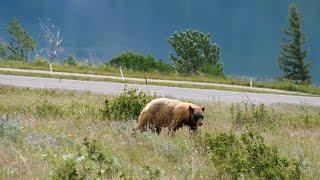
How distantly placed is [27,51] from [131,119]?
8225cm

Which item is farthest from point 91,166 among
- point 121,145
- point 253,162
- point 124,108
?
point 124,108

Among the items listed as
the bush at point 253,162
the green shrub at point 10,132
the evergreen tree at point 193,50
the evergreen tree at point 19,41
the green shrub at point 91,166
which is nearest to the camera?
the green shrub at point 91,166

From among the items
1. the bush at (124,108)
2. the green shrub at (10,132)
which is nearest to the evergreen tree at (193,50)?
the bush at (124,108)

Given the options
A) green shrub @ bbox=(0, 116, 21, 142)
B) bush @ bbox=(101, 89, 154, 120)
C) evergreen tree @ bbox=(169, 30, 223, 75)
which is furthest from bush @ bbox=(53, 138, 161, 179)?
evergreen tree @ bbox=(169, 30, 223, 75)

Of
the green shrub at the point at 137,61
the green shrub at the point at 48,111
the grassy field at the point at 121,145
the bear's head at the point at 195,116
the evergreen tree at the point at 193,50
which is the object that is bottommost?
the grassy field at the point at 121,145

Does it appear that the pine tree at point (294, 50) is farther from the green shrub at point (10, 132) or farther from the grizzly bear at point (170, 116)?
the green shrub at point (10, 132)

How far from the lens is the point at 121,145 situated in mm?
10500

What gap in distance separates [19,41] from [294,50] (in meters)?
41.7

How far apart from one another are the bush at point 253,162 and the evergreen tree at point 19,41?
86.8m

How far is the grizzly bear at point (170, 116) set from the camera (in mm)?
12781

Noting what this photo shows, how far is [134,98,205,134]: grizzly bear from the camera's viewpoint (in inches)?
503

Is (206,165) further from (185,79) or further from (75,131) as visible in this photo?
(185,79)

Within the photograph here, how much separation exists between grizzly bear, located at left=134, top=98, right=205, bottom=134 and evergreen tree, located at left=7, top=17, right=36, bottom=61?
82588mm

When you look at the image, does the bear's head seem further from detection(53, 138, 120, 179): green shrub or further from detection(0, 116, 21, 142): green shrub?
detection(53, 138, 120, 179): green shrub
